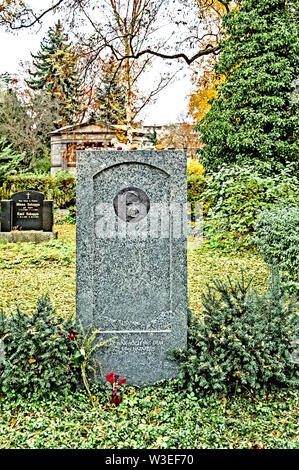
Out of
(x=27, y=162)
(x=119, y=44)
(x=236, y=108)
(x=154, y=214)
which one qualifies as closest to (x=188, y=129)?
(x=27, y=162)

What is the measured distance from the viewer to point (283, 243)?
5.59m

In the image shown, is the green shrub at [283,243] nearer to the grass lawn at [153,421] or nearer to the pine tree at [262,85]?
the grass lawn at [153,421]

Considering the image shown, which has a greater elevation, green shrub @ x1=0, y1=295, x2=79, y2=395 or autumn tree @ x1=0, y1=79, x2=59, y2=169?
autumn tree @ x1=0, y1=79, x2=59, y2=169

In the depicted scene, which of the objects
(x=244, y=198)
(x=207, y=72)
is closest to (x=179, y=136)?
(x=207, y=72)

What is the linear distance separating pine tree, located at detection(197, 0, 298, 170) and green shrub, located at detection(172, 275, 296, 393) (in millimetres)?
7016

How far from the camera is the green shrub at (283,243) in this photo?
17.6 feet

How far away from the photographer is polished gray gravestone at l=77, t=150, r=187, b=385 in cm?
332

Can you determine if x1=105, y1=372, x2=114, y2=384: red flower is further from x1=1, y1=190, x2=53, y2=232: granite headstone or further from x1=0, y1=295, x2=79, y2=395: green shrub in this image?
x1=1, y1=190, x2=53, y2=232: granite headstone

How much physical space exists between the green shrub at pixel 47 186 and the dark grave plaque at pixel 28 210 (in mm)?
4790

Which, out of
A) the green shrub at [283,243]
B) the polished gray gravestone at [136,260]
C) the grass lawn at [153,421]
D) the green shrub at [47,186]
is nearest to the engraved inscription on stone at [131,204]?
the polished gray gravestone at [136,260]

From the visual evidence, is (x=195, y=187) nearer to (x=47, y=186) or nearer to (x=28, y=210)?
(x=28, y=210)

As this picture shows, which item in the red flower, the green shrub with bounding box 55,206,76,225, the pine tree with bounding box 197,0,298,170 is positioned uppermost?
the pine tree with bounding box 197,0,298,170

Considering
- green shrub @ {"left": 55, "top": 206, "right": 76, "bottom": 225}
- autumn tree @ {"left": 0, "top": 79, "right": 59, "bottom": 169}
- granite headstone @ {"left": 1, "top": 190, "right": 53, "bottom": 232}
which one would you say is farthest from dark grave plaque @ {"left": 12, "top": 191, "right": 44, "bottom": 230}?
autumn tree @ {"left": 0, "top": 79, "right": 59, "bottom": 169}
